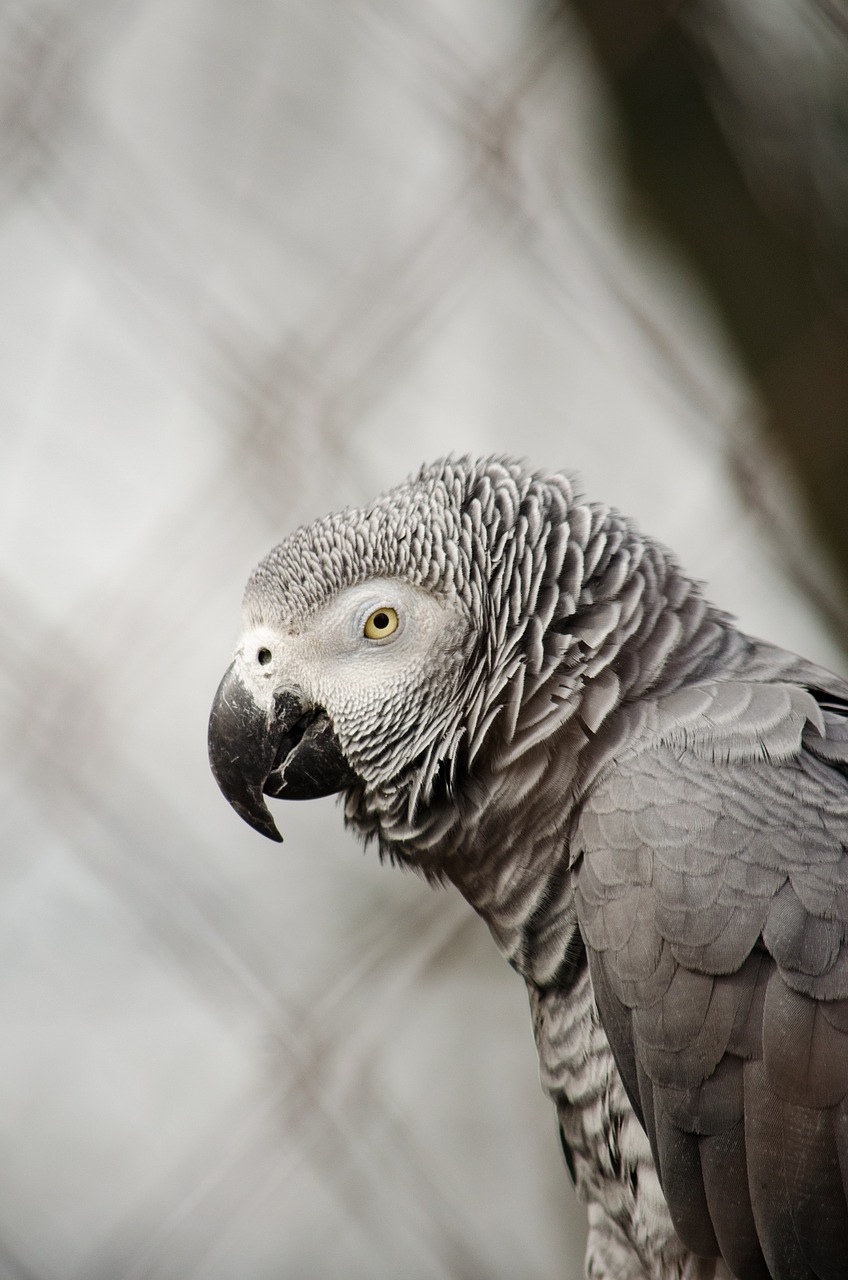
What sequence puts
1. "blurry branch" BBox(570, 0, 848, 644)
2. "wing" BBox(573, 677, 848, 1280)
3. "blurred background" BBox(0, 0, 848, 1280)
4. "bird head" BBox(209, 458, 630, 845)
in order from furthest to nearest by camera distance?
"blurred background" BBox(0, 0, 848, 1280) < "blurry branch" BBox(570, 0, 848, 644) < "bird head" BBox(209, 458, 630, 845) < "wing" BBox(573, 677, 848, 1280)

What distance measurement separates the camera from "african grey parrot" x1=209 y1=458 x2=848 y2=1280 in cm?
75

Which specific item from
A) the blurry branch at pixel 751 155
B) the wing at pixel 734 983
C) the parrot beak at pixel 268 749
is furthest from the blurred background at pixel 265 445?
the wing at pixel 734 983

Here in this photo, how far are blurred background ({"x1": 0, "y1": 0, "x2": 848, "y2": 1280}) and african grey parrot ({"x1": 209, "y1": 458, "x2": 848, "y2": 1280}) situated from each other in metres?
0.76

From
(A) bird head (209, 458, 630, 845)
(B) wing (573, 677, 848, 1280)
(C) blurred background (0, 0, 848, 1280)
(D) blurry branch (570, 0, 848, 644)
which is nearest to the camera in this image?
(B) wing (573, 677, 848, 1280)

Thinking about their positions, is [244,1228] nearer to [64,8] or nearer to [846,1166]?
[846,1166]

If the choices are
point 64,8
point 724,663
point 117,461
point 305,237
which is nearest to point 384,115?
point 305,237

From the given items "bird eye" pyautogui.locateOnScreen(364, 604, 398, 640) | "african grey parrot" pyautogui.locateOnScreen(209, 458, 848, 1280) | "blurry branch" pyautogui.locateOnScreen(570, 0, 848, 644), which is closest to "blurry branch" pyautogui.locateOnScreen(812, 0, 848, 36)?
"blurry branch" pyautogui.locateOnScreen(570, 0, 848, 644)

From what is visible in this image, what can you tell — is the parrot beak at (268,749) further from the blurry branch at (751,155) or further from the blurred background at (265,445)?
the blurry branch at (751,155)

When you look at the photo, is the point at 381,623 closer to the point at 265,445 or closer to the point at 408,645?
the point at 408,645

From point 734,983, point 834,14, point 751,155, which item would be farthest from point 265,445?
point 734,983

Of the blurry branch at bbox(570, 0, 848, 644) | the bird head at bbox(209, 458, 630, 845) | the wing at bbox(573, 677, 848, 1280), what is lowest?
the wing at bbox(573, 677, 848, 1280)

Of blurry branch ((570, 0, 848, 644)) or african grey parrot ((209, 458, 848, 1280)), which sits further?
blurry branch ((570, 0, 848, 644))

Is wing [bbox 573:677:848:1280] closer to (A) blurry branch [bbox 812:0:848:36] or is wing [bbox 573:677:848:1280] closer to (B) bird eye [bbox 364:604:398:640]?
(B) bird eye [bbox 364:604:398:640]

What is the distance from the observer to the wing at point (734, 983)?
74cm
